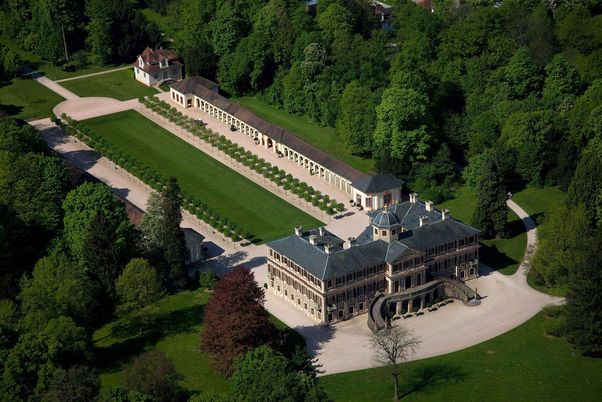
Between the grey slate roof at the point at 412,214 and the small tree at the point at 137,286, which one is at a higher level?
the grey slate roof at the point at 412,214

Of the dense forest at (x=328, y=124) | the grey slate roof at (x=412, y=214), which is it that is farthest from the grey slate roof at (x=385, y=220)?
the dense forest at (x=328, y=124)

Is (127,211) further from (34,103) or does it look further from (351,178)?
(34,103)

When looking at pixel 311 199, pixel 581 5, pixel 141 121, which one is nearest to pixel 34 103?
pixel 141 121

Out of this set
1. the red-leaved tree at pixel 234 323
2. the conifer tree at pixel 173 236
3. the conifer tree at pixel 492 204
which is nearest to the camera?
the red-leaved tree at pixel 234 323

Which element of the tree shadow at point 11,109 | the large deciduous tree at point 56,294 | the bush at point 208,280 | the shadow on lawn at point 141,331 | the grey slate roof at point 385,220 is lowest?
the tree shadow at point 11,109

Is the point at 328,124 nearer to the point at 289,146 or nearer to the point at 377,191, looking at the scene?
the point at 289,146

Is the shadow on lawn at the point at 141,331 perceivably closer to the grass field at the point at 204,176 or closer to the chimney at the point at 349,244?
the chimney at the point at 349,244

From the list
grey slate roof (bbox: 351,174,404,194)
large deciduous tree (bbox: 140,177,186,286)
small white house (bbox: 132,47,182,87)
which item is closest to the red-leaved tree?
large deciduous tree (bbox: 140,177,186,286)

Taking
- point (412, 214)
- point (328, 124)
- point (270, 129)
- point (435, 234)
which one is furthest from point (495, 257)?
point (328, 124)
